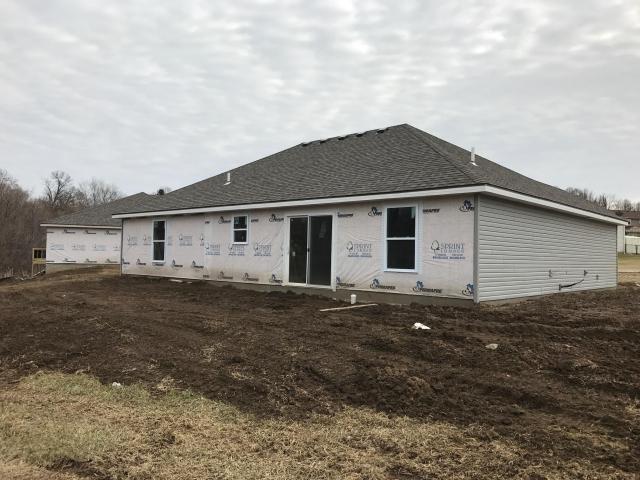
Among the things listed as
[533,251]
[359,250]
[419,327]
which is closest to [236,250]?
[359,250]

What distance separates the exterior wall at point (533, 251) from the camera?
1084 centimetres

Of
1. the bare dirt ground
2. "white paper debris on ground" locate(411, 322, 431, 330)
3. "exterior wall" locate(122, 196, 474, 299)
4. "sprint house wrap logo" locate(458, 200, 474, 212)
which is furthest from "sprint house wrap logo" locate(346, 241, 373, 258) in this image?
"white paper debris on ground" locate(411, 322, 431, 330)

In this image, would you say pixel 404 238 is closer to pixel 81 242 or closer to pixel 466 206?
pixel 466 206

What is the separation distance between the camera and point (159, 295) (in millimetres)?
14172

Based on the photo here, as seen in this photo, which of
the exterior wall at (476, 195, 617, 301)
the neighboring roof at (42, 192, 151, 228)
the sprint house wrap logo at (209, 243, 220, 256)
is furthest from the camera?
the neighboring roof at (42, 192, 151, 228)

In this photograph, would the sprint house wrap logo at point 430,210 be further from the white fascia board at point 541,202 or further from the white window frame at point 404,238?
the white fascia board at point 541,202

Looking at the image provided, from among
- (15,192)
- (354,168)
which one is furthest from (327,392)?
(15,192)

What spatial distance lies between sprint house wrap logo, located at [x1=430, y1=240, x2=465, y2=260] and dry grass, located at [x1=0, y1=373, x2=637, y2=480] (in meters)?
6.37

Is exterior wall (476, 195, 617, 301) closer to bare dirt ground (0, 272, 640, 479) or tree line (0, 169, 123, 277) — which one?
bare dirt ground (0, 272, 640, 479)

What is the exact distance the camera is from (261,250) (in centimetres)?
1534

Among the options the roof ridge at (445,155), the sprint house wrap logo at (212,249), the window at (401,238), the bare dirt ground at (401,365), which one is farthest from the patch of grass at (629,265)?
the sprint house wrap logo at (212,249)

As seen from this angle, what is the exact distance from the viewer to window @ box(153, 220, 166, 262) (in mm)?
19878

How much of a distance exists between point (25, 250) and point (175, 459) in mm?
51856

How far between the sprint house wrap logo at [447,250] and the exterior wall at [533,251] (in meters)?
0.41
